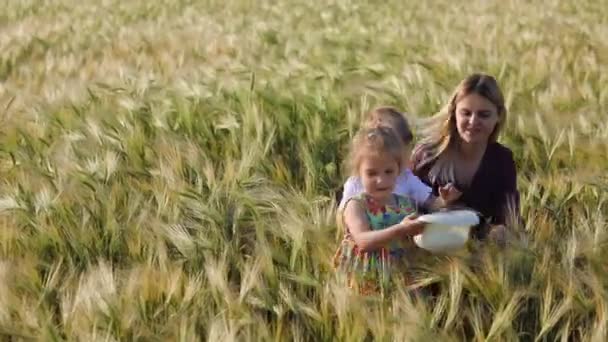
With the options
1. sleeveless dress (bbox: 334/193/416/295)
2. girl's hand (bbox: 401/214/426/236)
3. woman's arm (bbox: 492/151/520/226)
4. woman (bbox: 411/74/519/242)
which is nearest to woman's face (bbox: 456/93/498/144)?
woman (bbox: 411/74/519/242)

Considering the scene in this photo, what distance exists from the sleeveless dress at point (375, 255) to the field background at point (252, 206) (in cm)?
6

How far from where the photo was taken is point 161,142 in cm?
248

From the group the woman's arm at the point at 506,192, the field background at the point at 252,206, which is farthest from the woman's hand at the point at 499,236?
the woman's arm at the point at 506,192

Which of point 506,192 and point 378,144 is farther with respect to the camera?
point 506,192

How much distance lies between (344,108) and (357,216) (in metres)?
1.02

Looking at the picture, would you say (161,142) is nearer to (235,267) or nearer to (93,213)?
(93,213)

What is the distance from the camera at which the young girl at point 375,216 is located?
5.85ft

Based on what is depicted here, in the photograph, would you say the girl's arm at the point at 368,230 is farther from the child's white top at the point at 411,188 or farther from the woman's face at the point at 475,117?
the woman's face at the point at 475,117

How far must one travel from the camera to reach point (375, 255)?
1884 mm

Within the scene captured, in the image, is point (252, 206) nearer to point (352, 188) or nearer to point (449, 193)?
point (352, 188)

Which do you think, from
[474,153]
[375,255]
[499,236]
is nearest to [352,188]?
[375,255]

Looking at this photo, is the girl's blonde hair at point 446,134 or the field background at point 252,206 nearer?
the field background at point 252,206

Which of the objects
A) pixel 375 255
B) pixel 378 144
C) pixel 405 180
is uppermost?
pixel 378 144

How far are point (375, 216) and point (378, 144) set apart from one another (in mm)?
203
